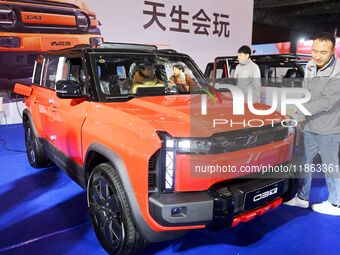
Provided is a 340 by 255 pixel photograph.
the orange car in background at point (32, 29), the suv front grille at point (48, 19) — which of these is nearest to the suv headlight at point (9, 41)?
the orange car in background at point (32, 29)

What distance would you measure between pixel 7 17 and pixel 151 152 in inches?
236

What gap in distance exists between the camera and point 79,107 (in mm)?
2691

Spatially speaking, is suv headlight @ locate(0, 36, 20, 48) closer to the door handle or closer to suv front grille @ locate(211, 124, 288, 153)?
the door handle

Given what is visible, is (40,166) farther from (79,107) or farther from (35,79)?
(79,107)

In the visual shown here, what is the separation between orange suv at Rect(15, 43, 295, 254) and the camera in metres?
1.90

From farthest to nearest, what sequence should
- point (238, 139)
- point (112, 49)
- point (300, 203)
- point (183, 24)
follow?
point (183, 24)
point (300, 203)
point (112, 49)
point (238, 139)

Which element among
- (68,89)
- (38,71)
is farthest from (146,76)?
(38,71)

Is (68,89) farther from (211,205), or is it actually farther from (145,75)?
(211,205)

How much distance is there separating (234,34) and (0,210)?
32.0 feet

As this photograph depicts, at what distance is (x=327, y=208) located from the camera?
10.1 feet

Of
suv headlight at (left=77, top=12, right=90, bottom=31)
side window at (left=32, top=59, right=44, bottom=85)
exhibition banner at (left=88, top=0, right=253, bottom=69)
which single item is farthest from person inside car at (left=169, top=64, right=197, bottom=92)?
exhibition banner at (left=88, top=0, right=253, bottom=69)

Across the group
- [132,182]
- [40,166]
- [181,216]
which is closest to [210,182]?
[181,216]

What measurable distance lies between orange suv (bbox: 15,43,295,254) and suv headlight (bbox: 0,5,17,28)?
13.6ft

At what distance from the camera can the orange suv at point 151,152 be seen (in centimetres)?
190
